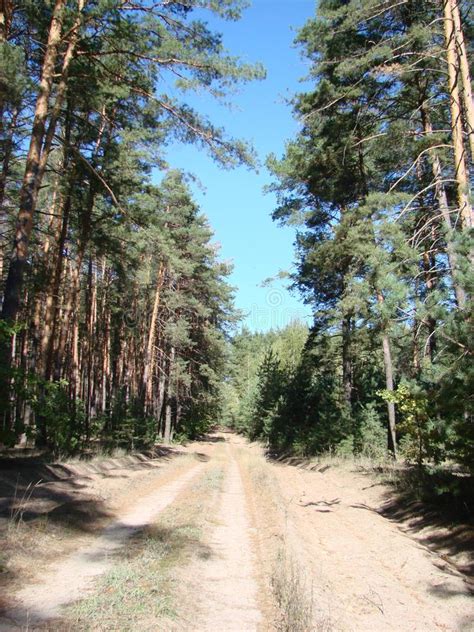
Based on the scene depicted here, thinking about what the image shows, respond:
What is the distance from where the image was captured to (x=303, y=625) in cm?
375

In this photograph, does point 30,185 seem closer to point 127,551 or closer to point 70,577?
point 127,551

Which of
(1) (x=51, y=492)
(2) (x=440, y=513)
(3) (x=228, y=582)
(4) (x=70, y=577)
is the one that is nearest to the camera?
(4) (x=70, y=577)

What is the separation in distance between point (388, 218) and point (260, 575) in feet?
26.0

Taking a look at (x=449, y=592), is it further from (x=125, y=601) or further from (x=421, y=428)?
(x=421, y=428)

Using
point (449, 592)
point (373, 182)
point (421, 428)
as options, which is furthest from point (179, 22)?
point (449, 592)

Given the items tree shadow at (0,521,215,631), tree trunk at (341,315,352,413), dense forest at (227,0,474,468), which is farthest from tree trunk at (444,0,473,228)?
tree trunk at (341,315,352,413)

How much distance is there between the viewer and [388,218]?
1021cm

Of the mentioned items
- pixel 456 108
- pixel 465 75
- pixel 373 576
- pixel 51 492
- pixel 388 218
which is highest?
pixel 465 75

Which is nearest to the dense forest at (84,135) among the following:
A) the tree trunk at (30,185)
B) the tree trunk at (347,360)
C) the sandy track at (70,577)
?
the tree trunk at (30,185)

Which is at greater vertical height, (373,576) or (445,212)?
(445,212)

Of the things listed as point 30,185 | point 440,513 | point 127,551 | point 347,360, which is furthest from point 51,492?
point 347,360

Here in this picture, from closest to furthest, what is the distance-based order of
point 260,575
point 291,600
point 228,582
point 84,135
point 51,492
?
point 291,600, point 228,582, point 260,575, point 51,492, point 84,135

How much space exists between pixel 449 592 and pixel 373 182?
14568mm

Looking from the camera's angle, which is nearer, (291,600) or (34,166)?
(291,600)
